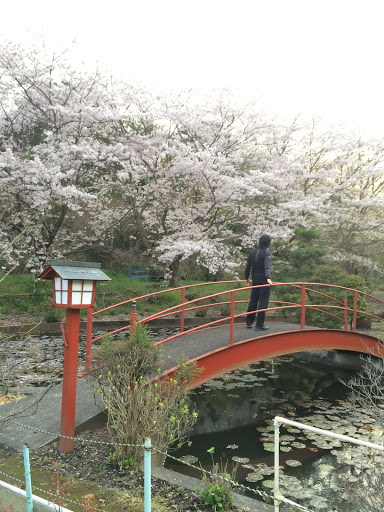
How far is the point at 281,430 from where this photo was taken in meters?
7.06

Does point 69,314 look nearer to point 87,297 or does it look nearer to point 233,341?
point 87,297

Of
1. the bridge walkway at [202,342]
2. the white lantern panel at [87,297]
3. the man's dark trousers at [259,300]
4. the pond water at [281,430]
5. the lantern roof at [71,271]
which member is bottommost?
the pond water at [281,430]

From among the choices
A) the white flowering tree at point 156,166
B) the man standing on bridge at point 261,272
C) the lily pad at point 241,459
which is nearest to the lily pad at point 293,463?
the lily pad at point 241,459

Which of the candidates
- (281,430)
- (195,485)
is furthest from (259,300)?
(195,485)

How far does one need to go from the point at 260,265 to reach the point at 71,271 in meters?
4.00

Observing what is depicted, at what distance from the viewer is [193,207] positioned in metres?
16.3

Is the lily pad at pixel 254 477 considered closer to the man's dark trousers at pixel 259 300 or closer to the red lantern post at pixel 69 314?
the red lantern post at pixel 69 314

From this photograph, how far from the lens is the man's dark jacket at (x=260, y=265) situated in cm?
797

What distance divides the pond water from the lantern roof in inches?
105

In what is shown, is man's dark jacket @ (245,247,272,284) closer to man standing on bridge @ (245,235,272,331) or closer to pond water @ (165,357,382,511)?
man standing on bridge @ (245,235,272,331)

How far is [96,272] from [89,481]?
87.3 inches

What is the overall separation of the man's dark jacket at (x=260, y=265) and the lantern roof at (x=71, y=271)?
3.53 metres

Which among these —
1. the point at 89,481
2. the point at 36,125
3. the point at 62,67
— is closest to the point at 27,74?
the point at 62,67

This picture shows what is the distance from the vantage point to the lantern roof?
4980mm
